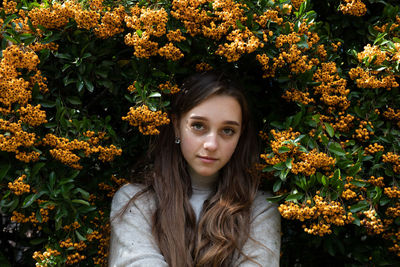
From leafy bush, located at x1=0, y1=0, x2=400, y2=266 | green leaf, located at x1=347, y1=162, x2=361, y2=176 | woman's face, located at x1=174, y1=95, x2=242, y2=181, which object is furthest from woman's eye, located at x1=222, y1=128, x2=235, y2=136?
green leaf, located at x1=347, y1=162, x2=361, y2=176

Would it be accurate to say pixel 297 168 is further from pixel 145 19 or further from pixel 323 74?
pixel 145 19

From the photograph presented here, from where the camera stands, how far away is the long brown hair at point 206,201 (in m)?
2.59

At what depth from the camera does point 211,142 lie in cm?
261

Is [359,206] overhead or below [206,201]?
overhead

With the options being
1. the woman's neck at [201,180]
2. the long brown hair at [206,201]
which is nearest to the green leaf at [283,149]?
the long brown hair at [206,201]

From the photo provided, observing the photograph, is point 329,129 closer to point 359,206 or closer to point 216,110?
point 359,206

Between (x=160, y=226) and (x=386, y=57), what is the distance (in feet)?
5.60

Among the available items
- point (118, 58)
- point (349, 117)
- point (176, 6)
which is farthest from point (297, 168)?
Answer: point (118, 58)

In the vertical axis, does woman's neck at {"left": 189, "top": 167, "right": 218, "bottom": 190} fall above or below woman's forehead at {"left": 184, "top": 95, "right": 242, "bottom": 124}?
below

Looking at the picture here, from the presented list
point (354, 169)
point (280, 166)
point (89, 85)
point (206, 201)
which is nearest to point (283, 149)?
point (280, 166)

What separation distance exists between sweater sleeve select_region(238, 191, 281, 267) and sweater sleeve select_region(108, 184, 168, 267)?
51 centimetres

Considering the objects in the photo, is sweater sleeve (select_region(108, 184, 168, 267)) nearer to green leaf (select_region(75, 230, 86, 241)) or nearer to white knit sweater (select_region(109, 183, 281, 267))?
white knit sweater (select_region(109, 183, 281, 267))

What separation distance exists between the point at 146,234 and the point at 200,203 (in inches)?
17.5

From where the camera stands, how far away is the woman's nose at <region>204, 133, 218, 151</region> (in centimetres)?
261
